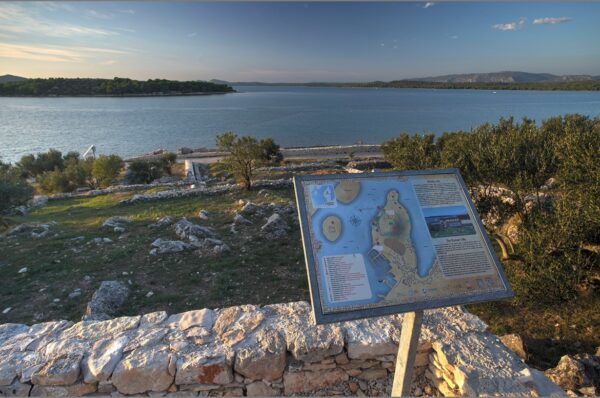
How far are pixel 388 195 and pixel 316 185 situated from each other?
819mm

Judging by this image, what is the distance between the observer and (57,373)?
4.42m

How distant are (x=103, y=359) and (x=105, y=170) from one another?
27.8m

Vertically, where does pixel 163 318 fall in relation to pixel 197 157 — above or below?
above

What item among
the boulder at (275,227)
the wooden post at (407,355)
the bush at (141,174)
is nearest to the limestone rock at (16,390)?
the wooden post at (407,355)

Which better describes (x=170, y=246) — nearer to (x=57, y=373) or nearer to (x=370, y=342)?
(x=57, y=373)

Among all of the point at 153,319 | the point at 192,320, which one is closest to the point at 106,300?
the point at 153,319

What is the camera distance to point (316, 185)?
3711mm

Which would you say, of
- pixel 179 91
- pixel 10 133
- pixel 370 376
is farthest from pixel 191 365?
pixel 179 91

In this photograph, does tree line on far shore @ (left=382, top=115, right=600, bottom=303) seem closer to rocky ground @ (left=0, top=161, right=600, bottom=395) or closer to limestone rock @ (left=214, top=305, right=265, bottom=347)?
rocky ground @ (left=0, top=161, right=600, bottom=395)

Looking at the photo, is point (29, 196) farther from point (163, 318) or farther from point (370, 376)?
point (370, 376)

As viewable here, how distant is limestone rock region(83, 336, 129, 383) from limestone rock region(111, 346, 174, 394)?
12cm

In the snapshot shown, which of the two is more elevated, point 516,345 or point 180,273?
point 516,345

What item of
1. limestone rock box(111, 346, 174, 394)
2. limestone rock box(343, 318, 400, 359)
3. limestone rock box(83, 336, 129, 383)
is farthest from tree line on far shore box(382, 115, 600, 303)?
limestone rock box(83, 336, 129, 383)

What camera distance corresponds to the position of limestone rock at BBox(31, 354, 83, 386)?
174 inches
